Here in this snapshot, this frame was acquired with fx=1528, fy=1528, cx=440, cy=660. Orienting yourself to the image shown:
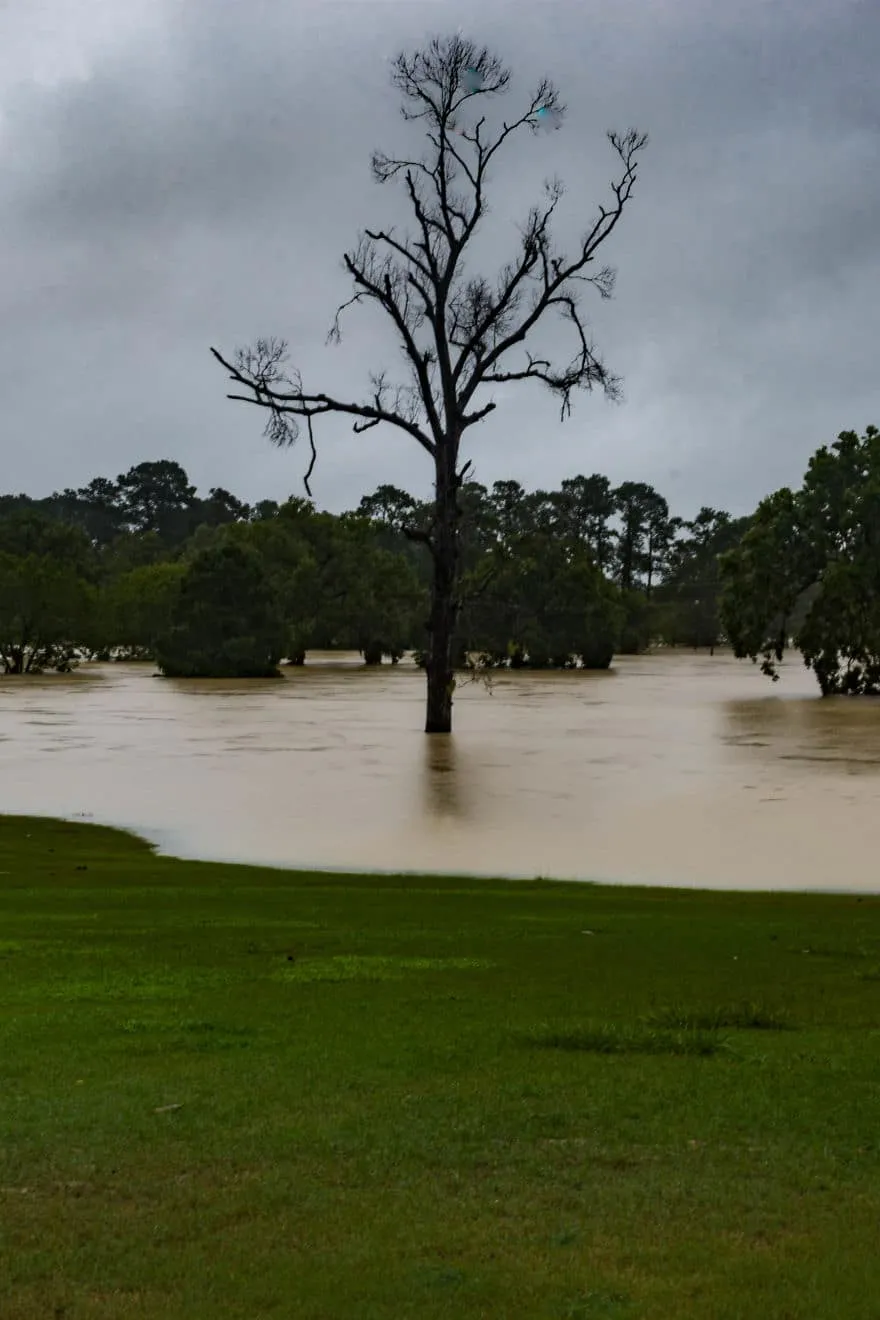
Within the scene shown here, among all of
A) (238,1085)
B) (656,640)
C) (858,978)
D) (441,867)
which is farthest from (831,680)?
(656,640)

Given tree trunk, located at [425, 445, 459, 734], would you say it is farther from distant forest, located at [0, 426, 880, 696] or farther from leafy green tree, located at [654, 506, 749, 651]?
leafy green tree, located at [654, 506, 749, 651]

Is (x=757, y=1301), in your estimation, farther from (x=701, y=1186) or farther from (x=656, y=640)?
(x=656, y=640)

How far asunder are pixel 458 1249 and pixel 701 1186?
37.2 inches

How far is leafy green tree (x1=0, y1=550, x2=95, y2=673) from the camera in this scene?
6506cm

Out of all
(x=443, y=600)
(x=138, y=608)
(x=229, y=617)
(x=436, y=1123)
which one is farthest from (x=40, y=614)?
(x=436, y=1123)

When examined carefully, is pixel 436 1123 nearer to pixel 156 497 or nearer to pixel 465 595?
pixel 465 595

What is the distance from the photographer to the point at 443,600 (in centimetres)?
3438

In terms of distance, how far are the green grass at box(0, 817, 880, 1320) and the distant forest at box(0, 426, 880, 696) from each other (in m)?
23.4

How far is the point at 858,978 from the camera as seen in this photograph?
8.35m

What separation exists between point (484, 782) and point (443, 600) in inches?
427

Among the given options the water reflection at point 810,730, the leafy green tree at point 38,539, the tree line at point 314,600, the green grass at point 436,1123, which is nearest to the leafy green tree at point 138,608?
the tree line at point 314,600

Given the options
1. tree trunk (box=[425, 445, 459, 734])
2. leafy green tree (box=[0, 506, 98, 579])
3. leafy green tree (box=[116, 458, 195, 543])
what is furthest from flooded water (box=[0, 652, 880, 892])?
leafy green tree (box=[116, 458, 195, 543])

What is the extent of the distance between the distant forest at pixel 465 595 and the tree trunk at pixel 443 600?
0.39 metres

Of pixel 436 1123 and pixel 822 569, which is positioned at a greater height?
pixel 822 569
